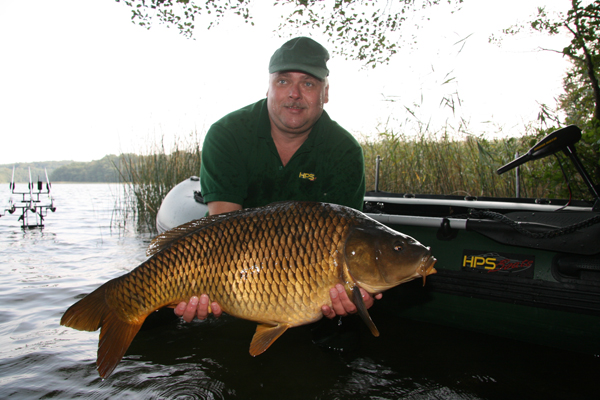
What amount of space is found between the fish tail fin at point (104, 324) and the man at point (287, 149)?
2.32ft

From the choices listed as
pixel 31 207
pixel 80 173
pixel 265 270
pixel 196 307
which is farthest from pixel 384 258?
pixel 80 173

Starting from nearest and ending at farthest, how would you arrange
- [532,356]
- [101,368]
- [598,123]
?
[101,368] < [532,356] < [598,123]

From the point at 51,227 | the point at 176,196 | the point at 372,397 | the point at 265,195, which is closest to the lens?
the point at 372,397

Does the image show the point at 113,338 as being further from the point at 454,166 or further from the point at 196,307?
the point at 454,166

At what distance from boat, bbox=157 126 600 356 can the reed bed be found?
1.73 metres

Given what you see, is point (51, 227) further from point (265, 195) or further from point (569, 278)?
point (569, 278)

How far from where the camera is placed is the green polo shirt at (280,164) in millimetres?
2047

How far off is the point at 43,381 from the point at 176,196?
61.2 inches

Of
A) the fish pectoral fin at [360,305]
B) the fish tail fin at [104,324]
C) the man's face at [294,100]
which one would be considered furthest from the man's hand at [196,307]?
the man's face at [294,100]

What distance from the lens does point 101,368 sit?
1.30 metres

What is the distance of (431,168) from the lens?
4.35 m

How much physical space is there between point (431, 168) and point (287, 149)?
270cm

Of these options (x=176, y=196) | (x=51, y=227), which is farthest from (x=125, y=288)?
(x=51, y=227)

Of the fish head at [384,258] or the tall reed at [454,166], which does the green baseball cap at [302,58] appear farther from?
the tall reed at [454,166]
